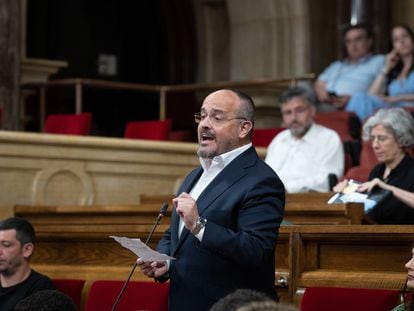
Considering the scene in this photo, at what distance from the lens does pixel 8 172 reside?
22.3 feet

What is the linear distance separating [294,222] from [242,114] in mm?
1637

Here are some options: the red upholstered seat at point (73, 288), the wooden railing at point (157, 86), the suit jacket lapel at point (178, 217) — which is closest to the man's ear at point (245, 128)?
the suit jacket lapel at point (178, 217)

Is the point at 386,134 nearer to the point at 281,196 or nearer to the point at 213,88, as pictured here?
the point at 281,196

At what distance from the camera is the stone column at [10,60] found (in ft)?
29.7

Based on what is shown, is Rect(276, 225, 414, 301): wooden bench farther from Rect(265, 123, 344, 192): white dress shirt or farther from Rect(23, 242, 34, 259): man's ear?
Rect(265, 123, 344, 192): white dress shirt

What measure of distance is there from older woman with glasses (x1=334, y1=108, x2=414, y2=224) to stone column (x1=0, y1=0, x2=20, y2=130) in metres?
3.98

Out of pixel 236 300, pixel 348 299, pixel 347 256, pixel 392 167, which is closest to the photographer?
pixel 236 300

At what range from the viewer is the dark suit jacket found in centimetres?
362

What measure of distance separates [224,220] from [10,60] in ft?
18.7

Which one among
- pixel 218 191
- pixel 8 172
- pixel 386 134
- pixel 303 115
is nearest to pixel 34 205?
pixel 8 172

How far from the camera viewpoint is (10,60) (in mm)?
9164

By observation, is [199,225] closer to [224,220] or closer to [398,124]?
[224,220]

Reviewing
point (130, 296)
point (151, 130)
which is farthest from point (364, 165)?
point (130, 296)


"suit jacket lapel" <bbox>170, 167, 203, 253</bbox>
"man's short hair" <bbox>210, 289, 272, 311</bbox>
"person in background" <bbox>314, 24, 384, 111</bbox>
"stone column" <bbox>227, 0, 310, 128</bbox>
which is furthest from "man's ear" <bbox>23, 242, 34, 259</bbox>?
"stone column" <bbox>227, 0, 310, 128</bbox>
